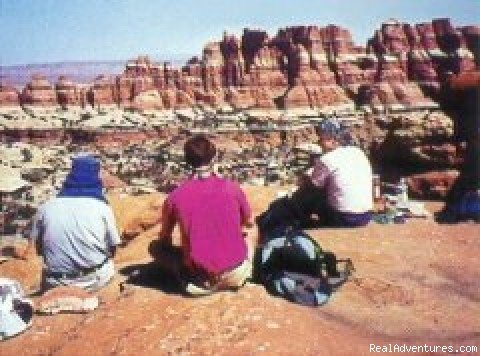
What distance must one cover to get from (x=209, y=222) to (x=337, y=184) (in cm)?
262

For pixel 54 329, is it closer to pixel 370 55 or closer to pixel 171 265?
pixel 171 265

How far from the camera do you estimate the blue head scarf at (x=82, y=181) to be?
5.81 metres

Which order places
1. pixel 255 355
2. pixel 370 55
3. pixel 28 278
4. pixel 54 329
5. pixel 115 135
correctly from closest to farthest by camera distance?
pixel 255 355 → pixel 54 329 → pixel 28 278 → pixel 115 135 → pixel 370 55

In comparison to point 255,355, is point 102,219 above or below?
above

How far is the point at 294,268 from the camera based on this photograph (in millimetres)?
5645

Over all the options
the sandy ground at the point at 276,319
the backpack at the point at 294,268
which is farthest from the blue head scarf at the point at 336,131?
the backpack at the point at 294,268

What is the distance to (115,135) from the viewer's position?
273ft

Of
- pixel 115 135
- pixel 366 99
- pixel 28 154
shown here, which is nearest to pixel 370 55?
pixel 366 99

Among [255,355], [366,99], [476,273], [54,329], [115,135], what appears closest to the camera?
[255,355]

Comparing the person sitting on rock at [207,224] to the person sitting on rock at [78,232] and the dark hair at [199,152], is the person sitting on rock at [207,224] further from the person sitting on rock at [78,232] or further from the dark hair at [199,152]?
the person sitting on rock at [78,232]

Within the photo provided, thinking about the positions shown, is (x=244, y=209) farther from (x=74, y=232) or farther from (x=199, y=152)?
(x=74, y=232)

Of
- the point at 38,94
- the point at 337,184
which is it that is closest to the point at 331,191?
the point at 337,184

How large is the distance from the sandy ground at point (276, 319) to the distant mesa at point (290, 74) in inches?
3624

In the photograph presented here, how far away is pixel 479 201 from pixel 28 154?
67921 millimetres
